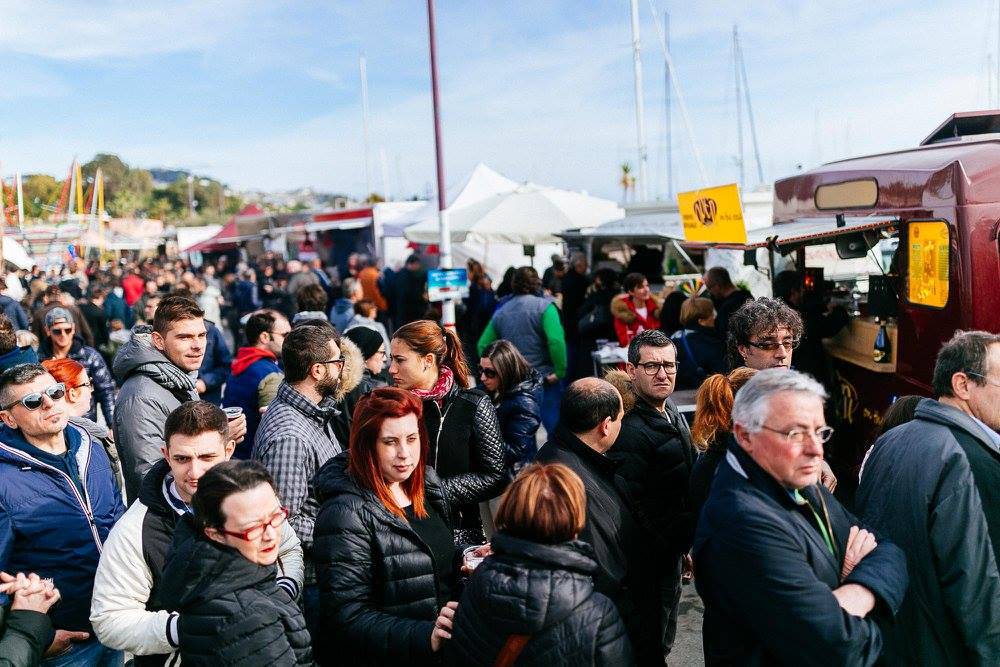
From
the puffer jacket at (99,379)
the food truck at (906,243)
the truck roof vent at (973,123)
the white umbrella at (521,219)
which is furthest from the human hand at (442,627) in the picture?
the white umbrella at (521,219)

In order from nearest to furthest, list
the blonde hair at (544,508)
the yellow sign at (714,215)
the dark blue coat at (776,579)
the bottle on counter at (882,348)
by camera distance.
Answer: the dark blue coat at (776,579), the blonde hair at (544,508), the bottle on counter at (882,348), the yellow sign at (714,215)

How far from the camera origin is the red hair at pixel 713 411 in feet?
11.4

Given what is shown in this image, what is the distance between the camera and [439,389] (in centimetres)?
416

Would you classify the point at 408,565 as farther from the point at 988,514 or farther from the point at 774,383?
the point at 988,514

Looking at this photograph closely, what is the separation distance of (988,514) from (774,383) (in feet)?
3.83

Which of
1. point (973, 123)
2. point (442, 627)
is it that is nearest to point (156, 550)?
point (442, 627)

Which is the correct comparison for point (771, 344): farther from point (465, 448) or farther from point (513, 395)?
point (465, 448)

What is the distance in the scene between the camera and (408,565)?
A: 9.38 ft

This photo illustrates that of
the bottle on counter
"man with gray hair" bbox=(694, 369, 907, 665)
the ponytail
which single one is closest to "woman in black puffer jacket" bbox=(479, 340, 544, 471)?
the ponytail

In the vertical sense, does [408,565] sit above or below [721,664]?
above

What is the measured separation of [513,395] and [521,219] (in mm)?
9452

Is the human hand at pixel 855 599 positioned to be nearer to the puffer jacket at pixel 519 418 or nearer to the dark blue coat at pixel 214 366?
the puffer jacket at pixel 519 418

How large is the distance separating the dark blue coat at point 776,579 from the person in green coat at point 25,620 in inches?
85.6

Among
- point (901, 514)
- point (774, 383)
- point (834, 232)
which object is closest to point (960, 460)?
point (901, 514)
